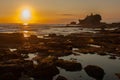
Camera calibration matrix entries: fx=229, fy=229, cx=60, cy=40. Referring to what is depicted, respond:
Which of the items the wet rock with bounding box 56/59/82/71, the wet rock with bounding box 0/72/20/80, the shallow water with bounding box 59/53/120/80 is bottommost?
the shallow water with bounding box 59/53/120/80

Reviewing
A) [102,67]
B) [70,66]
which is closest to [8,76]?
[70,66]

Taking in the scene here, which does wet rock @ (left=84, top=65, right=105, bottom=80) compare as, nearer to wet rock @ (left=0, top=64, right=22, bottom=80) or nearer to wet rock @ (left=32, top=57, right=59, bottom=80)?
wet rock @ (left=32, top=57, right=59, bottom=80)

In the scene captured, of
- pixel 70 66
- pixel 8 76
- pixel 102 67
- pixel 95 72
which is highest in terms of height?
pixel 8 76

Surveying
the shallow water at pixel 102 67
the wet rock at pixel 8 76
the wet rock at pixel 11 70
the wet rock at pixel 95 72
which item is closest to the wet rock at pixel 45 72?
the shallow water at pixel 102 67

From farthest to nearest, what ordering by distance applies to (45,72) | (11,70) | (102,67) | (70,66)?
(102,67) < (70,66) < (11,70) < (45,72)

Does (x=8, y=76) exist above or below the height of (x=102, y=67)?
above

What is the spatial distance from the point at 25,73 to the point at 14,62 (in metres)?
4.28

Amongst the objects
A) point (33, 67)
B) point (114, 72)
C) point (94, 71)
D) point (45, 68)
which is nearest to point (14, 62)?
point (33, 67)

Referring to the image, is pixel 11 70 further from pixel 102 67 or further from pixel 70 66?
pixel 102 67

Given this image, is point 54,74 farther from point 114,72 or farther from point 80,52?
point 80,52

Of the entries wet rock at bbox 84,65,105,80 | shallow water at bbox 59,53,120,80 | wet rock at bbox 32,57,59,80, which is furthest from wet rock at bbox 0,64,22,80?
wet rock at bbox 84,65,105,80

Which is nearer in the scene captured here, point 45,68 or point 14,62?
point 45,68

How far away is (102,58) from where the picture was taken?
141 feet

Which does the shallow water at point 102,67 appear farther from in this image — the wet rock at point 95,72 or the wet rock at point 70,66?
the wet rock at point 70,66
